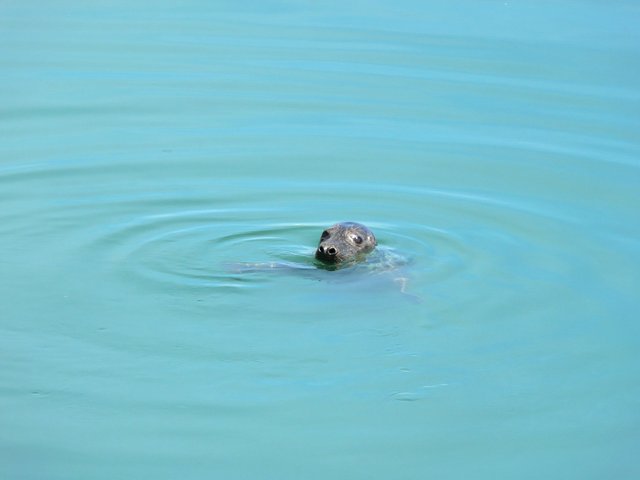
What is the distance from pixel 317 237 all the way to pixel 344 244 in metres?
0.88

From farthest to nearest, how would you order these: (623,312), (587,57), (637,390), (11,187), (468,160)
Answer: (587,57) < (468,160) < (11,187) < (623,312) < (637,390)

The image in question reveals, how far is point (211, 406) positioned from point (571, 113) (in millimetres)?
7605

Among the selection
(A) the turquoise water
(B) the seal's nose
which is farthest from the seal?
(A) the turquoise water

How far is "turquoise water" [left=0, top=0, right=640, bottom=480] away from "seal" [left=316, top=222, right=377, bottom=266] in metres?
0.17

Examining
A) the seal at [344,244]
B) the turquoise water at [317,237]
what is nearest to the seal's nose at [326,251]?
the seal at [344,244]

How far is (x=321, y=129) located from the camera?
14.5 meters

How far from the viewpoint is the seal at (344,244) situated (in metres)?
10.9

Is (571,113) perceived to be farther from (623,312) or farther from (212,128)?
(623,312)

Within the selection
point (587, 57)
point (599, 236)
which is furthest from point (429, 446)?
point (587, 57)

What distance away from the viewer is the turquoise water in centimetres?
846

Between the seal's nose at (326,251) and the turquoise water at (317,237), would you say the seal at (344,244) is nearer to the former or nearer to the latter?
the seal's nose at (326,251)

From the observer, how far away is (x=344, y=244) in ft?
36.3

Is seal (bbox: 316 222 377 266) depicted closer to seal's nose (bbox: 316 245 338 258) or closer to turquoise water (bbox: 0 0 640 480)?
seal's nose (bbox: 316 245 338 258)

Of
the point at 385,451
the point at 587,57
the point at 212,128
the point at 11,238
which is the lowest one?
the point at 385,451
